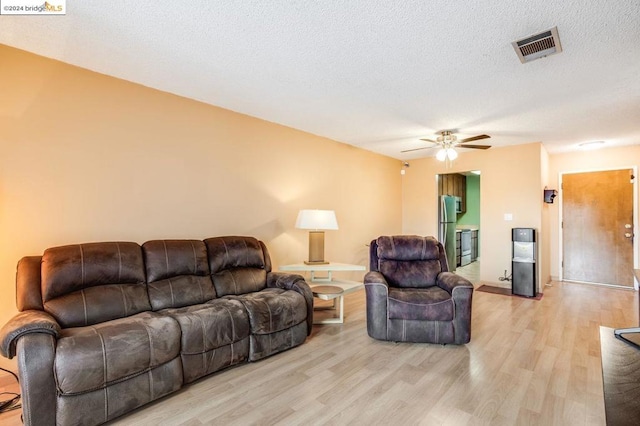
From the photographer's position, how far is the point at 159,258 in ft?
8.62

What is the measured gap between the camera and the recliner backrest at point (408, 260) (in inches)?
135

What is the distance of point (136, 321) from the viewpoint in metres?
2.04

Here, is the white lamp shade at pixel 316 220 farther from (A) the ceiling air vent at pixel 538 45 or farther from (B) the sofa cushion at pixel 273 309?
(A) the ceiling air vent at pixel 538 45

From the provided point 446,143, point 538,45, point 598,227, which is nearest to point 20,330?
point 538,45

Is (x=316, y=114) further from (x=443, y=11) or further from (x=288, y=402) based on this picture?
(x=288, y=402)

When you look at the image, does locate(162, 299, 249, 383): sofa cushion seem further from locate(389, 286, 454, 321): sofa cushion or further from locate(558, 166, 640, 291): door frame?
locate(558, 166, 640, 291): door frame

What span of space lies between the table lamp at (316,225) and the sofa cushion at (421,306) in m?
1.14

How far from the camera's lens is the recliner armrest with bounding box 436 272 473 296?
2.91 meters

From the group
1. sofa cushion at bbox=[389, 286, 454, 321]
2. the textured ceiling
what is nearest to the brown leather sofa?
sofa cushion at bbox=[389, 286, 454, 321]

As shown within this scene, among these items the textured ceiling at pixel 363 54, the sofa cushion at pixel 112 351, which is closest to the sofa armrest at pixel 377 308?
the sofa cushion at pixel 112 351

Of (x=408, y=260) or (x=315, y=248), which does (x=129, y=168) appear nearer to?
(x=315, y=248)

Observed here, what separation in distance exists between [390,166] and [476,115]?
8.44ft

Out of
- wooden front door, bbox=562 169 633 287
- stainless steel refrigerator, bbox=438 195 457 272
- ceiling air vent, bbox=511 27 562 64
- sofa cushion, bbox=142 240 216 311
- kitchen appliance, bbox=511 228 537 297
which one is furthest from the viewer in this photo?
stainless steel refrigerator, bbox=438 195 457 272

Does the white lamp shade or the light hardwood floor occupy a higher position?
the white lamp shade
